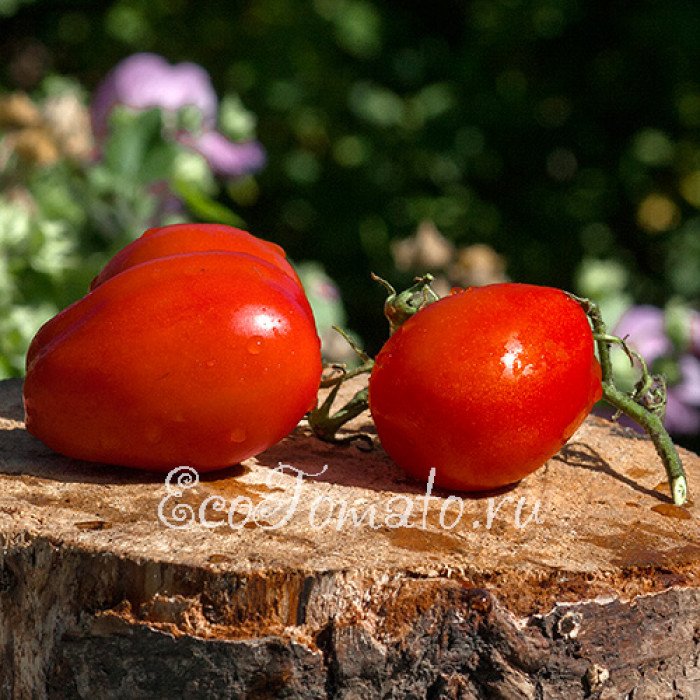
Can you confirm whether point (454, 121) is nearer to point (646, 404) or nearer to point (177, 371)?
point (646, 404)

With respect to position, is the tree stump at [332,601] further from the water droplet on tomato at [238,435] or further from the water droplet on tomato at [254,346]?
the water droplet on tomato at [254,346]

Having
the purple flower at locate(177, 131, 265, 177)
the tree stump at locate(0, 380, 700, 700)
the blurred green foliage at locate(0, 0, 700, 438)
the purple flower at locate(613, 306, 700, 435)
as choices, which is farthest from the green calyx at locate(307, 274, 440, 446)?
the blurred green foliage at locate(0, 0, 700, 438)

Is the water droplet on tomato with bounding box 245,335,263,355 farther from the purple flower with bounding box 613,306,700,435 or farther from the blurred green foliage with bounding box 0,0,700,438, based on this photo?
the blurred green foliage with bounding box 0,0,700,438

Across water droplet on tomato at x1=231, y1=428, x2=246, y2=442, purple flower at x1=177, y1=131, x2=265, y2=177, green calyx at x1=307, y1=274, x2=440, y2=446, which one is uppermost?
purple flower at x1=177, y1=131, x2=265, y2=177

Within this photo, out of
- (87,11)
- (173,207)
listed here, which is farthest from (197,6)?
(173,207)

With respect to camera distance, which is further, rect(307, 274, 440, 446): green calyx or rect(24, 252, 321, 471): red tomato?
rect(307, 274, 440, 446): green calyx

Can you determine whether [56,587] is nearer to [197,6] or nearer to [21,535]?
[21,535]

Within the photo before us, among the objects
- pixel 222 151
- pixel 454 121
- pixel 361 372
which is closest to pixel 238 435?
pixel 361 372

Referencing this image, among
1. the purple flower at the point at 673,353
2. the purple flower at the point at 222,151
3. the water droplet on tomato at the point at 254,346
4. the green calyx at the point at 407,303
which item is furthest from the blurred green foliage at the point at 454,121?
the water droplet on tomato at the point at 254,346
